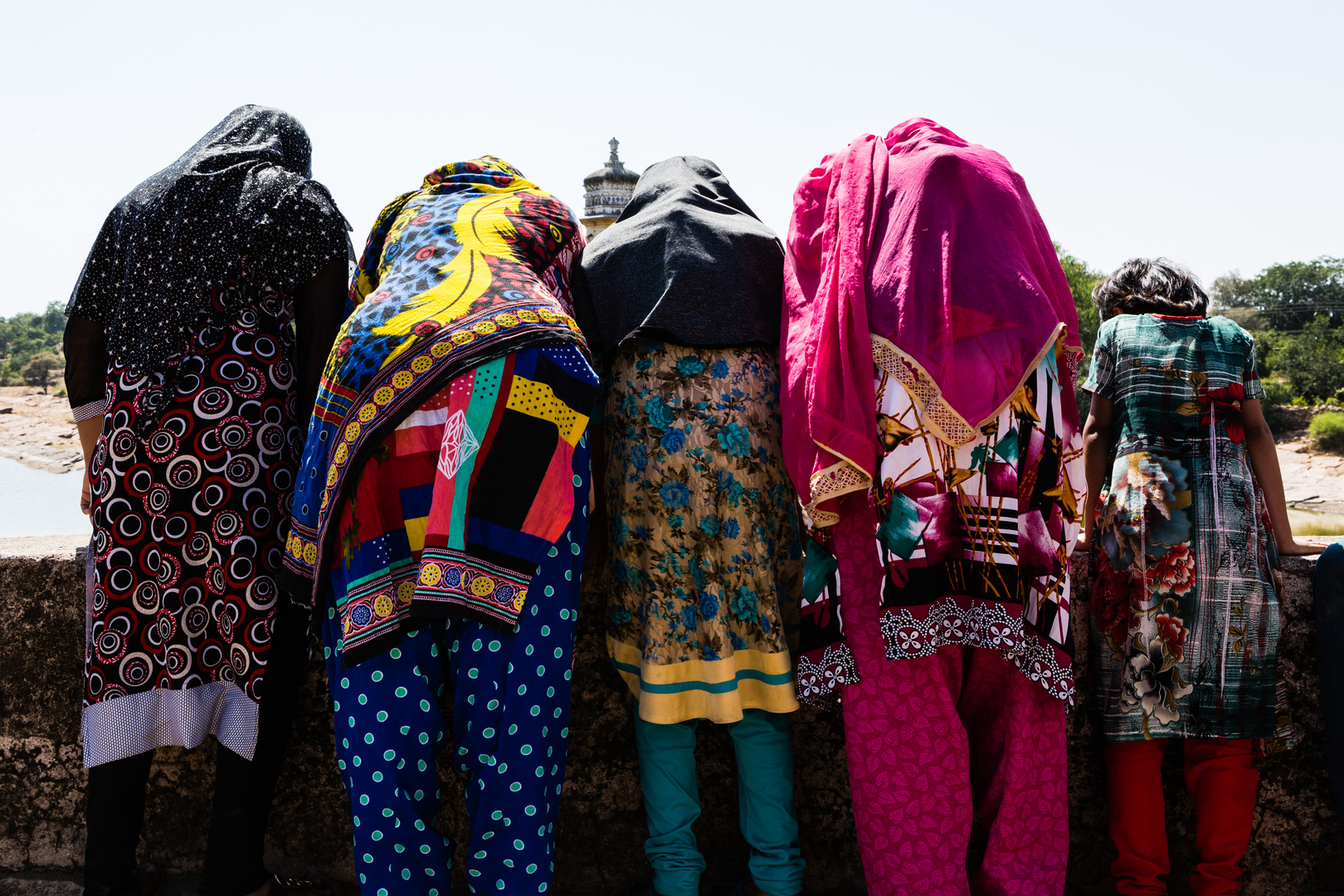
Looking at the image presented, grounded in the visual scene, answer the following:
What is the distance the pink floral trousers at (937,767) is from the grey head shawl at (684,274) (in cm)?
51

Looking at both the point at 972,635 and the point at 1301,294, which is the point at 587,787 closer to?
the point at 972,635

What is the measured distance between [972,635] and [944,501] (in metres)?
0.27

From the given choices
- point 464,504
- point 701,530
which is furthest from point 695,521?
point 464,504

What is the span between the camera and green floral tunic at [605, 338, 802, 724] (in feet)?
5.83

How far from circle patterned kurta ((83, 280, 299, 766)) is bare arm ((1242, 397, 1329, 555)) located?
2220 mm

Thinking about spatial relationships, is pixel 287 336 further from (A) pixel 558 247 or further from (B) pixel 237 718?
(B) pixel 237 718

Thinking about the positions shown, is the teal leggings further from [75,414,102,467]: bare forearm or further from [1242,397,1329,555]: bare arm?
[75,414,102,467]: bare forearm

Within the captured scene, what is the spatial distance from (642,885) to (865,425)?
4.01 feet

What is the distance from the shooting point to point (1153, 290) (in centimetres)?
207

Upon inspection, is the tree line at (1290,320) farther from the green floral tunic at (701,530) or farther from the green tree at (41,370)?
the green tree at (41,370)

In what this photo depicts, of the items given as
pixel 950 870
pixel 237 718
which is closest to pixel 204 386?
pixel 237 718

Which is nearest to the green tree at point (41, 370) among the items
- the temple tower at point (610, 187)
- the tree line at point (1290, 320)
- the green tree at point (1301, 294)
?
the temple tower at point (610, 187)

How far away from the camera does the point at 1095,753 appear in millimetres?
2033

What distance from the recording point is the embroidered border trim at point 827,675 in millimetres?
1728
